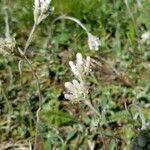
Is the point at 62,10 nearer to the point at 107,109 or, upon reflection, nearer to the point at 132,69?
the point at 132,69

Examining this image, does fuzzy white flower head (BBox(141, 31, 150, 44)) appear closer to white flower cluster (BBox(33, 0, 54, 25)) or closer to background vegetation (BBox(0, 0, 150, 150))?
background vegetation (BBox(0, 0, 150, 150))

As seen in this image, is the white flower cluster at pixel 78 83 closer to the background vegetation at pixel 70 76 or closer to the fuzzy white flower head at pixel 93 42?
the background vegetation at pixel 70 76

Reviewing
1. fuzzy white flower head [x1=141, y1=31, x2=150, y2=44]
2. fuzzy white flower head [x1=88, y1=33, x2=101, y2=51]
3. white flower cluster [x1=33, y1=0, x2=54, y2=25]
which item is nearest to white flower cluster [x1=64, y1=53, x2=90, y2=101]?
white flower cluster [x1=33, y1=0, x2=54, y2=25]

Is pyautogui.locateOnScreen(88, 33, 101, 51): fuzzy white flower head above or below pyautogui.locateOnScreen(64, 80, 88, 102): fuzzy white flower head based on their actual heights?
above

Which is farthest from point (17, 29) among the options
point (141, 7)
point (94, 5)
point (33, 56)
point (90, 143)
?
point (90, 143)

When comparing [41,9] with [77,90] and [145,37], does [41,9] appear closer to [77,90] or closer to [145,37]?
[77,90]

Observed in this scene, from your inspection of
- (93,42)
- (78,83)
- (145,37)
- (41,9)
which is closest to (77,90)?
(78,83)
